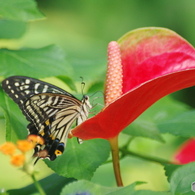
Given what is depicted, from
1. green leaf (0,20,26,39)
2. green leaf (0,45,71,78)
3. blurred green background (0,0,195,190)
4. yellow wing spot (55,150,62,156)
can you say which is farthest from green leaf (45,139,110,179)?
blurred green background (0,0,195,190)

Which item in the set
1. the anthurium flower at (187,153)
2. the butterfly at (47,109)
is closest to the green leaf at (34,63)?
A: the butterfly at (47,109)

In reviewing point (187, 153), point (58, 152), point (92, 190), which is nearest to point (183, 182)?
point (92, 190)

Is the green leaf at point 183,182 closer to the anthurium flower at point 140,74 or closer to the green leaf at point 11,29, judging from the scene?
the anthurium flower at point 140,74

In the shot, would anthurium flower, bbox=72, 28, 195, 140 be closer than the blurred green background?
Yes

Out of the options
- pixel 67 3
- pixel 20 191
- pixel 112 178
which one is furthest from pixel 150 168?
pixel 67 3

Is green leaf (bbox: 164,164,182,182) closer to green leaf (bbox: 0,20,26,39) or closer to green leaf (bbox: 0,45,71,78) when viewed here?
green leaf (bbox: 0,45,71,78)

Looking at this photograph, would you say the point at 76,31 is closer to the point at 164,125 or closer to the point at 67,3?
the point at 67,3

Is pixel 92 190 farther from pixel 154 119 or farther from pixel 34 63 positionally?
pixel 154 119
